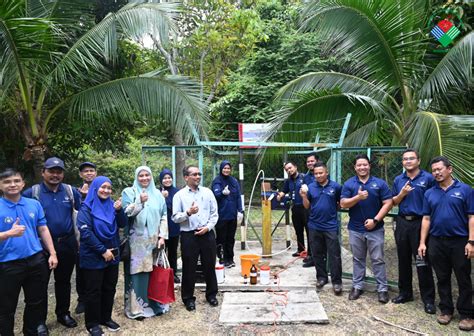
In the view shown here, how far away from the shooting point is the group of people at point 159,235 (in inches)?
138

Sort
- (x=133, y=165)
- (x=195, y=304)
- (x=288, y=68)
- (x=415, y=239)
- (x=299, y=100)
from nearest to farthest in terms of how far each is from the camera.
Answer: (x=415, y=239)
(x=195, y=304)
(x=299, y=100)
(x=288, y=68)
(x=133, y=165)

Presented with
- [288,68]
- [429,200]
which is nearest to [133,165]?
[288,68]

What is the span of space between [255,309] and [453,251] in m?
2.20

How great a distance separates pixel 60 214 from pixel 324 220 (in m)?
3.05

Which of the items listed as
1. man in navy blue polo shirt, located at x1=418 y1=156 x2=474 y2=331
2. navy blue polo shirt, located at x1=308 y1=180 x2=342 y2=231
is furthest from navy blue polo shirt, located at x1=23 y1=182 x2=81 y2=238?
man in navy blue polo shirt, located at x1=418 y1=156 x2=474 y2=331

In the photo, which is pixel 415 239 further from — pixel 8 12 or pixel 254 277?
pixel 8 12

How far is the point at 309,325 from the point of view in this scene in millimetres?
4168

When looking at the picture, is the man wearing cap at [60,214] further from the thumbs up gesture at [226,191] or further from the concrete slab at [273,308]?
the thumbs up gesture at [226,191]

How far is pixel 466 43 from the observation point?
5414 millimetres

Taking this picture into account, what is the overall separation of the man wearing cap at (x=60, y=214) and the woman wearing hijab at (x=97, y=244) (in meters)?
0.36

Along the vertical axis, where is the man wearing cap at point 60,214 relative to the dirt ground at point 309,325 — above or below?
above

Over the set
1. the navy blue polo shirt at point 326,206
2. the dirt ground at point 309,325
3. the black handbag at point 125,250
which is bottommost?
the dirt ground at point 309,325

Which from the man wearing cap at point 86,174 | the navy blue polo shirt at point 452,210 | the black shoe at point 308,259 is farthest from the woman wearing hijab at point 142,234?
the navy blue polo shirt at point 452,210

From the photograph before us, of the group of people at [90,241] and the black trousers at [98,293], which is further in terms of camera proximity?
the black trousers at [98,293]
